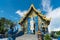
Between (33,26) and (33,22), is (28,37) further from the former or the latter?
(33,22)

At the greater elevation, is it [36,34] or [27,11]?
[27,11]

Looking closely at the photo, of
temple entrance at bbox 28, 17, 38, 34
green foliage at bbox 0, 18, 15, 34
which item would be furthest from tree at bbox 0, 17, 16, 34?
temple entrance at bbox 28, 17, 38, 34

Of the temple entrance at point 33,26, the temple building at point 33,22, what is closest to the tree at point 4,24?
the temple building at point 33,22

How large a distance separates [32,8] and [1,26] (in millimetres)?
1582

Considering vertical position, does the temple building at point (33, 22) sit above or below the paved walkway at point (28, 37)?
above

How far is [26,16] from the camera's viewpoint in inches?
280

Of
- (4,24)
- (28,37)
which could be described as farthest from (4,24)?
(28,37)

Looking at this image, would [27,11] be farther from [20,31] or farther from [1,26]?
[1,26]

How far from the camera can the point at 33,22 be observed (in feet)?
22.9

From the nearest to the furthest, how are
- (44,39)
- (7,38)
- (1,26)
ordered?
(44,39) < (7,38) < (1,26)

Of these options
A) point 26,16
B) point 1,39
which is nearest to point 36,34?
point 26,16

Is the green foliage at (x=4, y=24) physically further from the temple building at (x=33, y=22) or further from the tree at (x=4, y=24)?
the temple building at (x=33, y=22)

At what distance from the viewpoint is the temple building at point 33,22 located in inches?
272

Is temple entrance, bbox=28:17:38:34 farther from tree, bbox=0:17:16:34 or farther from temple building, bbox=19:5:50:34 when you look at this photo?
tree, bbox=0:17:16:34
